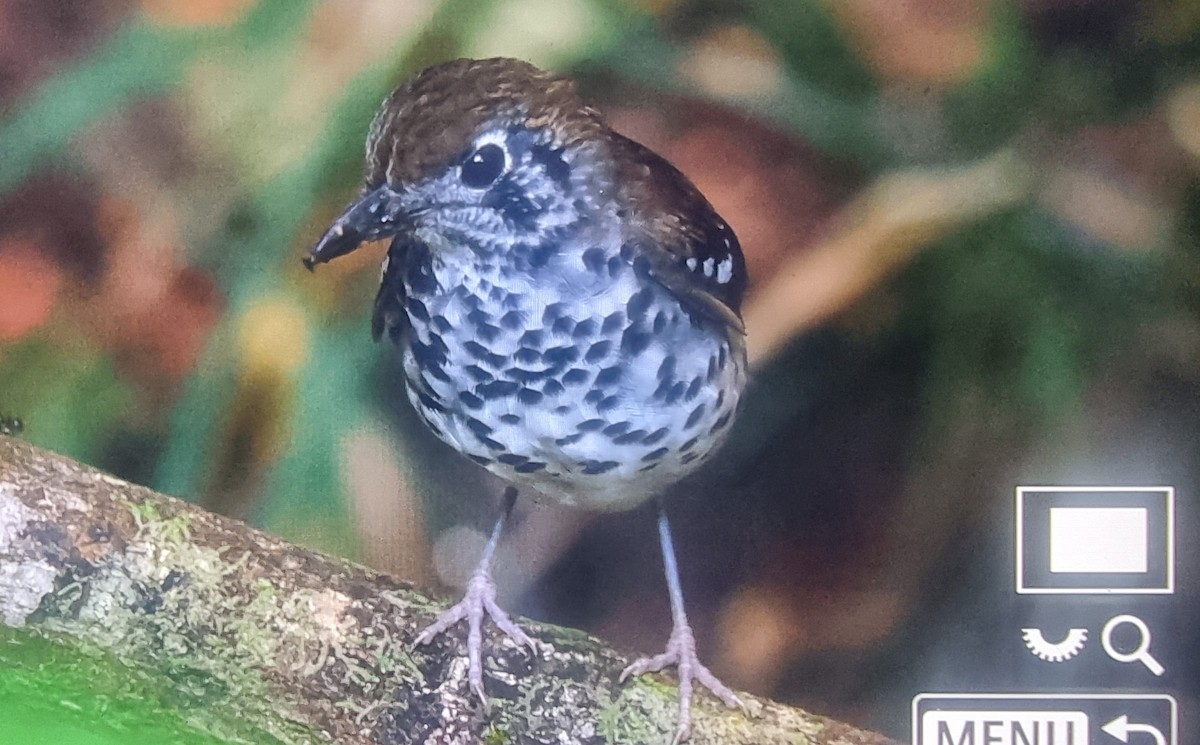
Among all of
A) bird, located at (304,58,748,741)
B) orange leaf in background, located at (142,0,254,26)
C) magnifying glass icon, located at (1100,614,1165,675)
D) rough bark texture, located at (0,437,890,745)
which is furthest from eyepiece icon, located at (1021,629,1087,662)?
orange leaf in background, located at (142,0,254,26)

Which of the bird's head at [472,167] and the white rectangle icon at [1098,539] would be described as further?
the white rectangle icon at [1098,539]

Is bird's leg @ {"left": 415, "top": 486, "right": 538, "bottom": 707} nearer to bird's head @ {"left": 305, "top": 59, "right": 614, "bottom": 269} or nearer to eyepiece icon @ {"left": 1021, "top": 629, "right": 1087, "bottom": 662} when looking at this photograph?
bird's head @ {"left": 305, "top": 59, "right": 614, "bottom": 269}

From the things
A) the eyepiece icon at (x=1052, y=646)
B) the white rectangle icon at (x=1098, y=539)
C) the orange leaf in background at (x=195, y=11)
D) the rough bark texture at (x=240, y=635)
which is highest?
the orange leaf in background at (x=195, y=11)

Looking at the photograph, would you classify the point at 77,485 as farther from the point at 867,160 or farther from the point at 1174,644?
the point at 1174,644

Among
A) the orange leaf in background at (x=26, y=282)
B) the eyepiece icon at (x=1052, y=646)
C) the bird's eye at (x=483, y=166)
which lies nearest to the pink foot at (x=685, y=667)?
the eyepiece icon at (x=1052, y=646)

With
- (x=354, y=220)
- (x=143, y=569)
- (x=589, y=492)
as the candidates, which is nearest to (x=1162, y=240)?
(x=589, y=492)

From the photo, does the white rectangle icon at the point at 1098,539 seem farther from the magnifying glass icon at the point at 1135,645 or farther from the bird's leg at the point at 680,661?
the bird's leg at the point at 680,661
